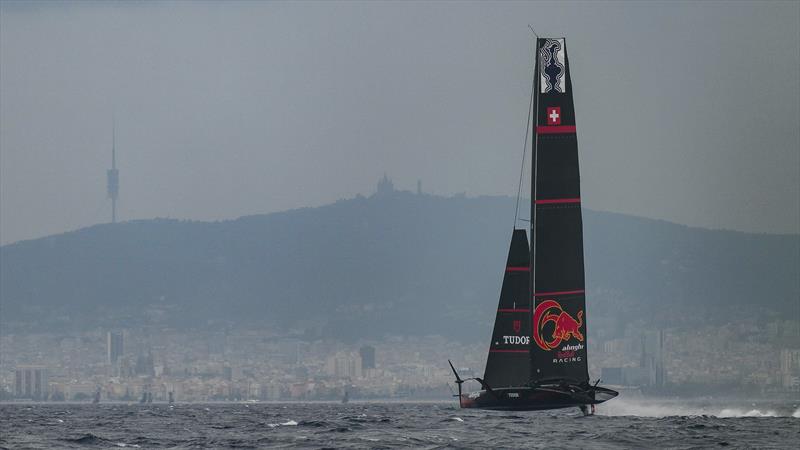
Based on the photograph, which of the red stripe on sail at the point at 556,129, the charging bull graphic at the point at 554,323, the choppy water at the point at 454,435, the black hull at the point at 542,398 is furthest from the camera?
the charging bull graphic at the point at 554,323

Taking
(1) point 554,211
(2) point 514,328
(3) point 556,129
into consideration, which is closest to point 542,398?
(1) point 554,211

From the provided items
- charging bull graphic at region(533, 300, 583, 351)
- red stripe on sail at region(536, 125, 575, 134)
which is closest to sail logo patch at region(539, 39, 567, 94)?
red stripe on sail at region(536, 125, 575, 134)

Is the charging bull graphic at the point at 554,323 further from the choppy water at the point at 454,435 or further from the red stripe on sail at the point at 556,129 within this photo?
the red stripe on sail at the point at 556,129

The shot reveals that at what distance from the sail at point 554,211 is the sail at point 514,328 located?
9.07 meters

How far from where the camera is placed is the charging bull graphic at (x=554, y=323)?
68.1 metres

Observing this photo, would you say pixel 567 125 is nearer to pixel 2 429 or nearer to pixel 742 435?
pixel 742 435

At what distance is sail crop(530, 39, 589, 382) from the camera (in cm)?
6756

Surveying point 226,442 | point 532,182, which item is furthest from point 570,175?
point 226,442

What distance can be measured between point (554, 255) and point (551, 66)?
297 inches

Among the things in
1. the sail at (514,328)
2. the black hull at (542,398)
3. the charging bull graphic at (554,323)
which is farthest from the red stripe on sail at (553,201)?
the sail at (514,328)

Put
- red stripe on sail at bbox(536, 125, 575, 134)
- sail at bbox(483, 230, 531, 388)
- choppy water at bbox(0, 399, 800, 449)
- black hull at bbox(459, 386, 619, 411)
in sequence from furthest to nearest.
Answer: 1. sail at bbox(483, 230, 531, 388)
2. red stripe on sail at bbox(536, 125, 575, 134)
3. black hull at bbox(459, 386, 619, 411)
4. choppy water at bbox(0, 399, 800, 449)

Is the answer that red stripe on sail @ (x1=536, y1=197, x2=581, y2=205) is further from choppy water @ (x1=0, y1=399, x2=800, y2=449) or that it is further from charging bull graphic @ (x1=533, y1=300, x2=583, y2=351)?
choppy water @ (x1=0, y1=399, x2=800, y2=449)

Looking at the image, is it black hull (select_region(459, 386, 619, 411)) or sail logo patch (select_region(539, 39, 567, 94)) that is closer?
sail logo patch (select_region(539, 39, 567, 94))

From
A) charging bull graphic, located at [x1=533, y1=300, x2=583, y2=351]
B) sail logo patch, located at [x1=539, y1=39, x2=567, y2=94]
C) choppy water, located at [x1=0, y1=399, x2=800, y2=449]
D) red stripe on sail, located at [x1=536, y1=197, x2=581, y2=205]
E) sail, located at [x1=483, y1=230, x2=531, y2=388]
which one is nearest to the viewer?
choppy water, located at [x1=0, y1=399, x2=800, y2=449]
